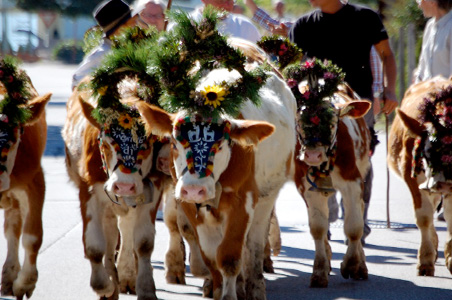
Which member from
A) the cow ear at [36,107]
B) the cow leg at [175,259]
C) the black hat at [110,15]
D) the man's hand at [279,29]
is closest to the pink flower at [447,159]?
the cow leg at [175,259]

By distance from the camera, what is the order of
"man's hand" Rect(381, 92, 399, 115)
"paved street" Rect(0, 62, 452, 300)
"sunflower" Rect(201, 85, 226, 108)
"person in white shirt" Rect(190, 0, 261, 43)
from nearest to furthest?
"sunflower" Rect(201, 85, 226, 108) → "paved street" Rect(0, 62, 452, 300) → "man's hand" Rect(381, 92, 399, 115) → "person in white shirt" Rect(190, 0, 261, 43)

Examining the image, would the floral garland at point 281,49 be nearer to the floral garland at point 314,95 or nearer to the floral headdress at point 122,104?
the floral garland at point 314,95

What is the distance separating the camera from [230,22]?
10.9 m

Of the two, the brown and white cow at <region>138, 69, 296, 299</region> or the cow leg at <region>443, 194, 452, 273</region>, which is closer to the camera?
the brown and white cow at <region>138, 69, 296, 299</region>

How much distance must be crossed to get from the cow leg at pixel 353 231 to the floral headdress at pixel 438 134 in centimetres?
60

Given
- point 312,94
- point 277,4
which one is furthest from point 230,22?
point 277,4

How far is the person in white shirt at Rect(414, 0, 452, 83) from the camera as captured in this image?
10.3m

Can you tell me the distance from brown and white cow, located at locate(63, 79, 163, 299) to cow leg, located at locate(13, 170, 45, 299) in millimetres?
362

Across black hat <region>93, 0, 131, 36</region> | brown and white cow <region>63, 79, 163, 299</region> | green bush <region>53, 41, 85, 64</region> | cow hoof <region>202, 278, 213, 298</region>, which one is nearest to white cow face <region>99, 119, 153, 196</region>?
brown and white cow <region>63, 79, 163, 299</region>

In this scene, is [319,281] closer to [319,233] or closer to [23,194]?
A: [319,233]

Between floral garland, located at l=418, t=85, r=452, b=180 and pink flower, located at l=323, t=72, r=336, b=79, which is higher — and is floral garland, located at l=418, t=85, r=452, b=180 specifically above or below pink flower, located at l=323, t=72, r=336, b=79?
below

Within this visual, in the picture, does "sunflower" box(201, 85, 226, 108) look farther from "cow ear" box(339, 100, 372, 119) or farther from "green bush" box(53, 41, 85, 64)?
"green bush" box(53, 41, 85, 64)

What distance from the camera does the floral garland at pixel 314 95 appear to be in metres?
8.46

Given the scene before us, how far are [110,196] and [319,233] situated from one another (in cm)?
221
